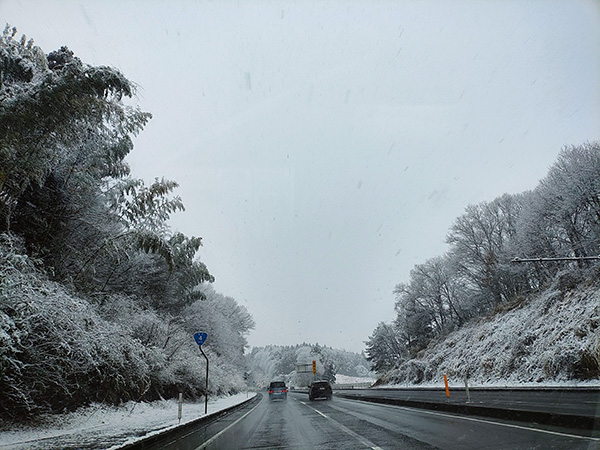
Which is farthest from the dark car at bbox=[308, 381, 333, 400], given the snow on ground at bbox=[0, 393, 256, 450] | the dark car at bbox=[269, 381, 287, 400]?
the snow on ground at bbox=[0, 393, 256, 450]

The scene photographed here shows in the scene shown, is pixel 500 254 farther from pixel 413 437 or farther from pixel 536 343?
pixel 413 437

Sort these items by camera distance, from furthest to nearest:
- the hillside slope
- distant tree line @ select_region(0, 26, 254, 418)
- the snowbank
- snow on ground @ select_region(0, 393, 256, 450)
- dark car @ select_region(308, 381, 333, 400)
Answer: dark car @ select_region(308, 381, 333, 400) < the hillside slope < the snowbank < distant tree line @ select_region(0, 26, 254, 418) < snow on ground @ select_region(0, 393, 256, 450)

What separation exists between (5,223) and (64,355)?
5099 mm

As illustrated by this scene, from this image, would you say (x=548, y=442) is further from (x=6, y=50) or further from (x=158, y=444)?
(x=6, y=50)

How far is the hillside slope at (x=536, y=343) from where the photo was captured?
952 inches

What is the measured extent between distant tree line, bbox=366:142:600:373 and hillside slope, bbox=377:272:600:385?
404 cm

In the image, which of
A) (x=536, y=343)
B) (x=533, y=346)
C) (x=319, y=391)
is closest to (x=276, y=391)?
(x=319, y=391)

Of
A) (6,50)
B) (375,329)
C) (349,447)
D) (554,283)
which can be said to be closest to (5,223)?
(6,50)

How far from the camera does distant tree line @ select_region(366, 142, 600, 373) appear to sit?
33.8 meters

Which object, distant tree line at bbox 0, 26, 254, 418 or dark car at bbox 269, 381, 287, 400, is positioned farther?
dark car at bbox 269, 381, 287, 400

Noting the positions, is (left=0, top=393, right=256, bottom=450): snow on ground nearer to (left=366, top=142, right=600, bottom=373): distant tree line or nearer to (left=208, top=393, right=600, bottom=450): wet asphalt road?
(left=208, top=393, right=600, bottom=450): wet asphalt road

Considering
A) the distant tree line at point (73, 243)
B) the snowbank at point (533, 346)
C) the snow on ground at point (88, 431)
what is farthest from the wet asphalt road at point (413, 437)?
the snowbank at point (533, 346)

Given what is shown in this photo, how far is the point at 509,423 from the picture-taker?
10195 millimetres

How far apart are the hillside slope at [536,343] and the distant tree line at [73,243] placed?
22.5m
